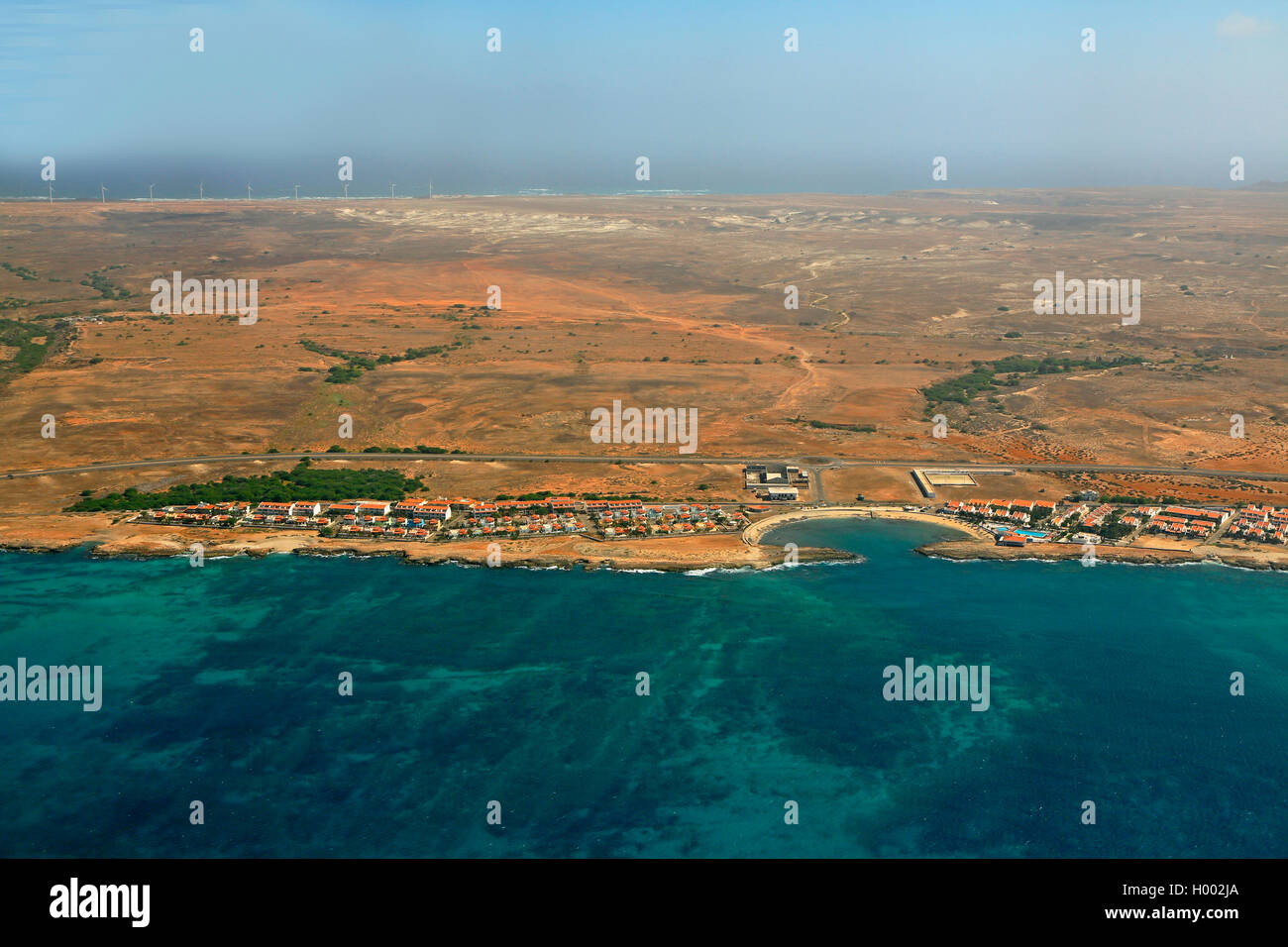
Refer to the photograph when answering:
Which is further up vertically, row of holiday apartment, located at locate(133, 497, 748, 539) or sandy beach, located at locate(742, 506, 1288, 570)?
row of holiday apartment, located at locate(133, 497, 748, 539)

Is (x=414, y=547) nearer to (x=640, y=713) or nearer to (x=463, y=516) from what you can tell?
(x=463, y=516)

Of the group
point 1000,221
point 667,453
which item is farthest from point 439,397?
point 1000,221

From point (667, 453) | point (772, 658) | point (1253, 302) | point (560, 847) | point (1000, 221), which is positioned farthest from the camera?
point (1000, 221)

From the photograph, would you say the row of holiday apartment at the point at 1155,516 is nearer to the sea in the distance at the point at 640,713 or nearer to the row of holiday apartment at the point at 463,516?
the sea in the distance at the point at 640,713

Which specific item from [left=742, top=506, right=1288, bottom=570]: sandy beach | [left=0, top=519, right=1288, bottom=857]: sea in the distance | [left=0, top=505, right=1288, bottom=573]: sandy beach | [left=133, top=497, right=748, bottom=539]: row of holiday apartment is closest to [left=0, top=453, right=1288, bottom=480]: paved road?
[left=133, top=497, right=748, bottom=539]: row of holiday apartment

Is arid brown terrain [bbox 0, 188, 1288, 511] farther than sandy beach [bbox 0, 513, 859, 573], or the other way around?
arid brown terrain [bbox 0, 188, 1288, 511]

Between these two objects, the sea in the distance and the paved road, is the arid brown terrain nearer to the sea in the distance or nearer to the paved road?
the paved road

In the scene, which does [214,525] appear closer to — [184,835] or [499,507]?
[499,507]

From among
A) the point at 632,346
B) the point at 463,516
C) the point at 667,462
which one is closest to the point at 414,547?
the point at 463,516
